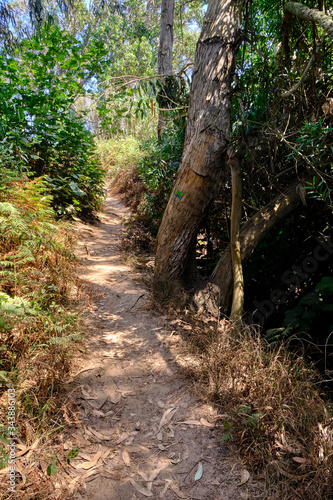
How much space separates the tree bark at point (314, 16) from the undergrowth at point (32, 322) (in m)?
3.66

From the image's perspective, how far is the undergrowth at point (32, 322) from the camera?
2201 millimetres

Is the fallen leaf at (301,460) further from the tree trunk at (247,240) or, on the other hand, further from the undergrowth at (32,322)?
the tree trunk at (247,240)

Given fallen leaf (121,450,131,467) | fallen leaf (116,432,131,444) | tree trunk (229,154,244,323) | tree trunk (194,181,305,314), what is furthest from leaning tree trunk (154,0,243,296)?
fallen leaf (121,450,131,467)

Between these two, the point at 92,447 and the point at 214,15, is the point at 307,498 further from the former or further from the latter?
the point at 214,15

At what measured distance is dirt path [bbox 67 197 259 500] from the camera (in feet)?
6.70

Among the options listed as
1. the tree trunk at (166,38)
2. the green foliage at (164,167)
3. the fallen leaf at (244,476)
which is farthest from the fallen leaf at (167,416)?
the tree trunk at (166,38)

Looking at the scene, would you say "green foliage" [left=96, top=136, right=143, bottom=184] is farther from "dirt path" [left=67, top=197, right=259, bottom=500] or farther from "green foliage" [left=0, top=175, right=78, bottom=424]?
"dirt path" [left=67, top=197, right=259, bottom=500]

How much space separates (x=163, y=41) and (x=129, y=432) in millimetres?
9893

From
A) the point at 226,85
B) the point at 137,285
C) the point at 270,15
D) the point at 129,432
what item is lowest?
the point at 129,432

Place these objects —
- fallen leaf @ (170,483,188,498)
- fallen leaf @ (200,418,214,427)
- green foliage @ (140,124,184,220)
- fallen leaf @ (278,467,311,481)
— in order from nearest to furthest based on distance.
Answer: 1. fallen leaf @ (278,467,311,481)
2. fallen leaf @ (170,483,188,498)
3. fallen leaf @ (200,418,214,427)
4. green foliage @ (140,124,184,220)

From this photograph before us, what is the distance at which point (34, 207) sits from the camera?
14.4ft

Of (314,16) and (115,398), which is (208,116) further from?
(115,398)

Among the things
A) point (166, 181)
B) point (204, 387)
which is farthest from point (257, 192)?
point (204, 387)

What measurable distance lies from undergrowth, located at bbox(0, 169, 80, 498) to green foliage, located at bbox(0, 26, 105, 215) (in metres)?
1.72
